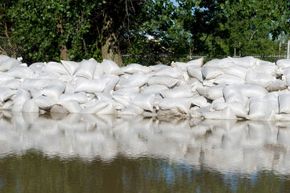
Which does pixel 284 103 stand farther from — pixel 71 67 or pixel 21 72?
pixel 21 72

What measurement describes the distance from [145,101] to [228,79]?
3.79 feet

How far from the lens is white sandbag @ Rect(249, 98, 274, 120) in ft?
22.7

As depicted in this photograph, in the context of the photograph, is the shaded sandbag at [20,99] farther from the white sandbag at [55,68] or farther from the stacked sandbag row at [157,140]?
the white sandbag at [55,68]

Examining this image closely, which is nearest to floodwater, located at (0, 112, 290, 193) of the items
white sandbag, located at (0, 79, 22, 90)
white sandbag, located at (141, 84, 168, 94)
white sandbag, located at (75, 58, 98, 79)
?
white sandbag, located at (141, 84, 168, 94)

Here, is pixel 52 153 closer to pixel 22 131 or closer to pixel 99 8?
pixel 22 131

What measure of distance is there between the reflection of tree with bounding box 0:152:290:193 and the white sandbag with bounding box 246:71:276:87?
3391 mm

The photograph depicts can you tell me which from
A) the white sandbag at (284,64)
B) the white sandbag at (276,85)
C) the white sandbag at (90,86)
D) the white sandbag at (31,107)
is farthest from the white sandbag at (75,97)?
the white sandbag at (284,64)

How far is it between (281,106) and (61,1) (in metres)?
3.97

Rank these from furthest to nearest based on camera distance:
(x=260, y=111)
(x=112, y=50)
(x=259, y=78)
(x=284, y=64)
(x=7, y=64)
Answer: (x=112, y=50)
(x=7, y=64)
(x=284, y=64)
(x=259, y=78)
(x=260, y=111)

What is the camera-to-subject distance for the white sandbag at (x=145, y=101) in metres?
7.35

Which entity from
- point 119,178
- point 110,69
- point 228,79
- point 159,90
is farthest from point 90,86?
point 119,178

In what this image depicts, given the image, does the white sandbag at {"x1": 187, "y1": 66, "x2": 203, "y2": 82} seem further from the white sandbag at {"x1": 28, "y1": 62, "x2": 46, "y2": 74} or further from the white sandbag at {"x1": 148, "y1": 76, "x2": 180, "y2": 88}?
the white sandbag at {"x1": 28, "y1": 62, "x2": 46, "y2": 74}

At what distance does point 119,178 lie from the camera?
381 cm

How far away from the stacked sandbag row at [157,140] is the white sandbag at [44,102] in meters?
0.27
